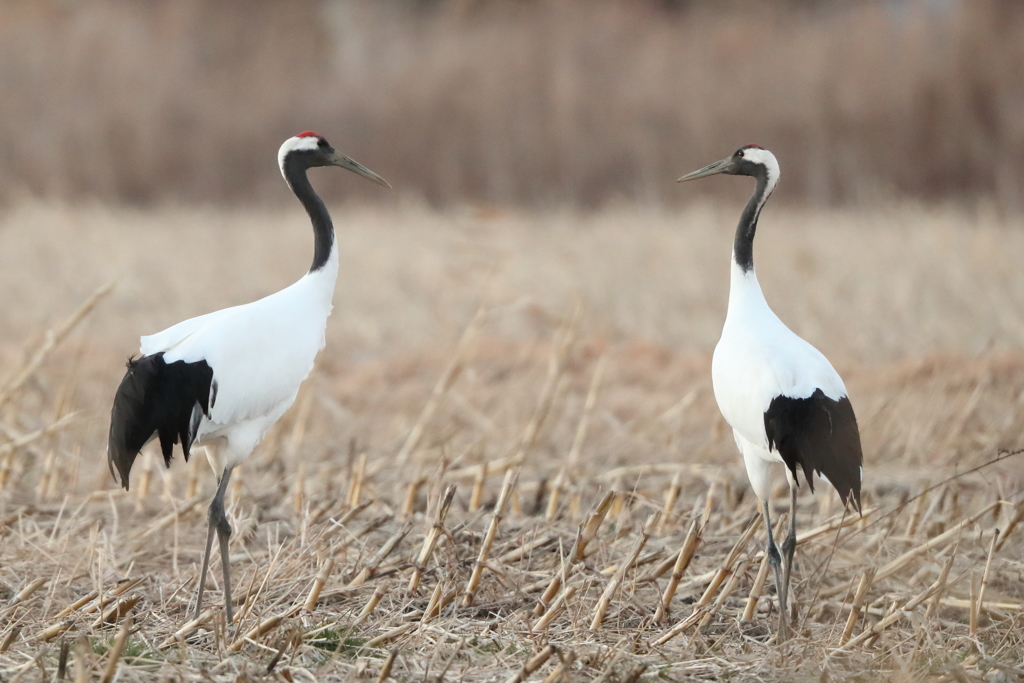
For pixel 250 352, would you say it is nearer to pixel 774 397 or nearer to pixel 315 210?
pixel 315 210

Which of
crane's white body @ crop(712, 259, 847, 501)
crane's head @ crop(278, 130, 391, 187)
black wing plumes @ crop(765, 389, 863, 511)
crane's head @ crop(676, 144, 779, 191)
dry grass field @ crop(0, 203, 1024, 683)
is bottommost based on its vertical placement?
dry grass field @ crop(0, 203, 1024, 683)

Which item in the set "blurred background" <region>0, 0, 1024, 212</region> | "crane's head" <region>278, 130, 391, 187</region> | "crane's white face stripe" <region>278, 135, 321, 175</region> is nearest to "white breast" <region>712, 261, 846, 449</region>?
"crane's head" <region>278, 130, 391, 187</region>

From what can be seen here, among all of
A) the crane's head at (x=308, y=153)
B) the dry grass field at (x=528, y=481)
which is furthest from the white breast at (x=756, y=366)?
the crane's head at (x=308, y=153)

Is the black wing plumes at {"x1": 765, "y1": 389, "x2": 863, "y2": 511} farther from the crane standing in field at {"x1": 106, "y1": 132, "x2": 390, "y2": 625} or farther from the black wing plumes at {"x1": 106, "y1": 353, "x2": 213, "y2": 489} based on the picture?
the black wing plumes at {"x1": 106, "y1": 353, "x2": 213, "y2": 489}

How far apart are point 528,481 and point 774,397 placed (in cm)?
182

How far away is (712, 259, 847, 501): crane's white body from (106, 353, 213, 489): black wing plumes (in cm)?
151

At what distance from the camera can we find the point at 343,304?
9.16 meters

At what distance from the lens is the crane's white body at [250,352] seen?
11.4 feet

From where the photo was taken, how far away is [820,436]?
3.32 m

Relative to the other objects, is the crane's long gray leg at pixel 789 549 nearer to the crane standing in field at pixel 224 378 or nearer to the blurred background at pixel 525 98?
the crane standing in field at pixel 224 378

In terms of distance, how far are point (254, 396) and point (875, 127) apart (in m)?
11.1

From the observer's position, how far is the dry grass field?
3.10 meters

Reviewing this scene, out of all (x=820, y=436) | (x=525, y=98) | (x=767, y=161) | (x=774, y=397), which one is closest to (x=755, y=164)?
(x=767, y=161)

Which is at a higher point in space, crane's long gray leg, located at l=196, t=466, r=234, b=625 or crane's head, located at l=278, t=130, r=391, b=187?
crane's head, located at l=278, t=130, r=391, b=187
